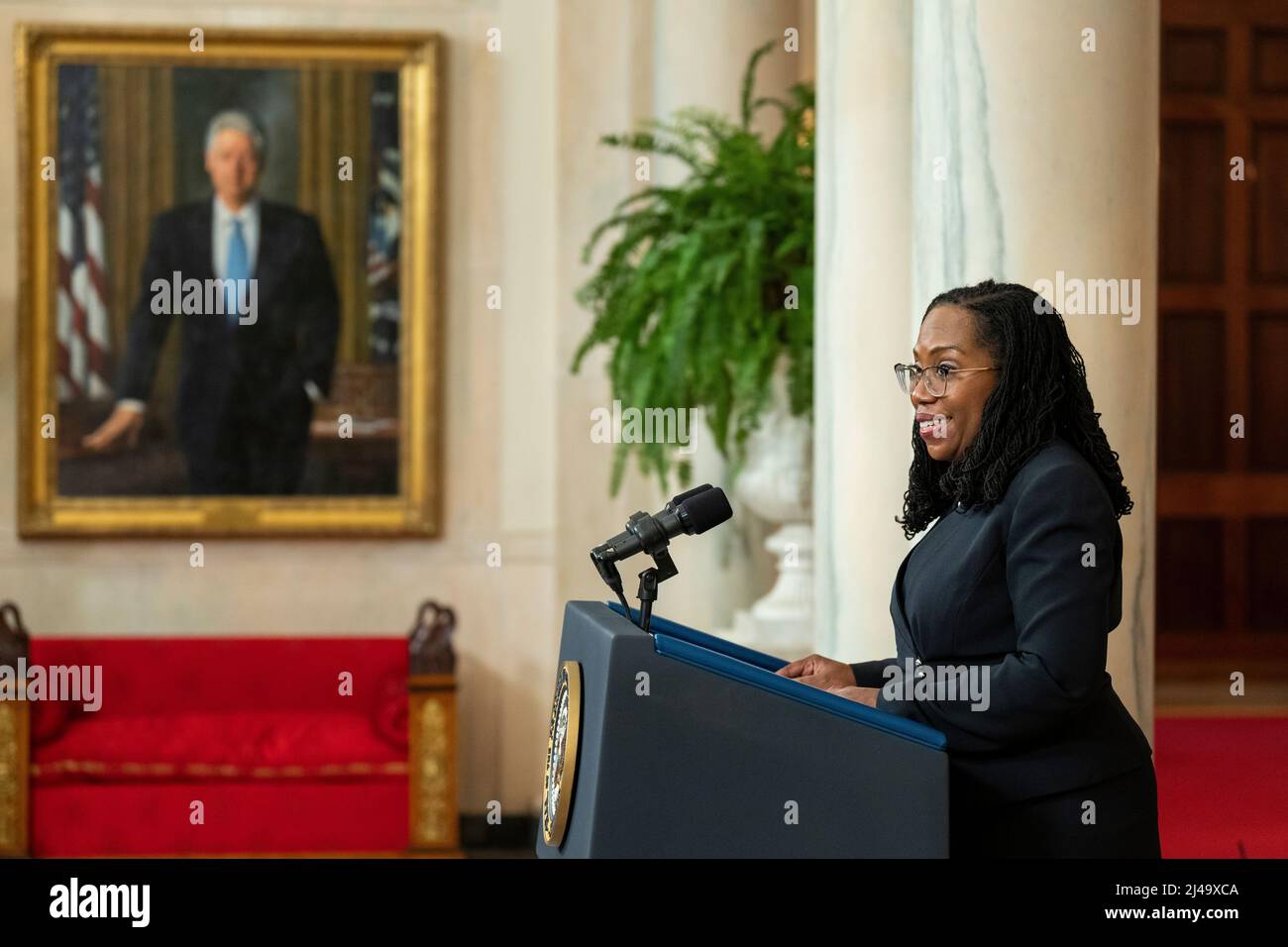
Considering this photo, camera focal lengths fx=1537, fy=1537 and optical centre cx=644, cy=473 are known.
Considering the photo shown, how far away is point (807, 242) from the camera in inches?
190

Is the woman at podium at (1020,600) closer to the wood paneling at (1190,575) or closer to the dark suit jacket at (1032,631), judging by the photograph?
the dark suit jacket at (1032,631)

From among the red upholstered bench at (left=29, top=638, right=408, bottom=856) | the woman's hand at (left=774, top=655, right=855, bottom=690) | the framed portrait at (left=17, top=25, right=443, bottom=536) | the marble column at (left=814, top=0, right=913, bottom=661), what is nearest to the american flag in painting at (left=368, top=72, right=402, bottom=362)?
the framed portrait at (left=17, top=25, right=443, bottom=536)

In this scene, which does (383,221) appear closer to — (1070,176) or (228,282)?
(228,282)

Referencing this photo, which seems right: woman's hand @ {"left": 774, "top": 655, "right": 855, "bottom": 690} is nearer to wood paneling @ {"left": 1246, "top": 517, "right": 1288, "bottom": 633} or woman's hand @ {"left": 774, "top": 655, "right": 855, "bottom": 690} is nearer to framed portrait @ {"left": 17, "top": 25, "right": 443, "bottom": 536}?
framed portrait @ {"left": 17, "top": 25, "right": 443, "bottom": 536}

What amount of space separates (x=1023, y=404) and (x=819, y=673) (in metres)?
0.49

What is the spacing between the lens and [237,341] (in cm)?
770

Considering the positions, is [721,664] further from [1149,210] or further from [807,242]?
[807,242]

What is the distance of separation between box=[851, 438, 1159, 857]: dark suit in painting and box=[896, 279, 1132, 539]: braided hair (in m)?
0.03

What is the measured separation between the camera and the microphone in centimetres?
200

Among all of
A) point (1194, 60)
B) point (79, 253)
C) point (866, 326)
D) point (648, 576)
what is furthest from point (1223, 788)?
point (79, 253)

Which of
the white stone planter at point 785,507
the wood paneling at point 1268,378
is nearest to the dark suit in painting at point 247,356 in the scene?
the white stone planter at point 785,507

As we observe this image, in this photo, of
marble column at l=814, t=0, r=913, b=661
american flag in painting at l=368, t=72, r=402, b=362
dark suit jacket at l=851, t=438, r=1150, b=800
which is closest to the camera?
dark suit jacket at l=851, t=438, r=1150, b=800

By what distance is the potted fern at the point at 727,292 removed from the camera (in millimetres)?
4867
